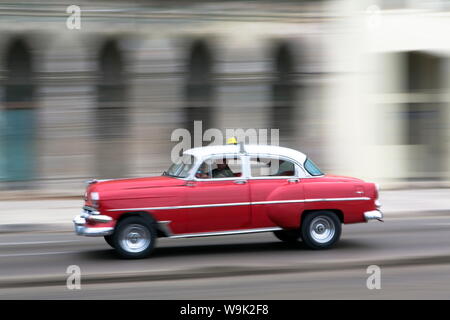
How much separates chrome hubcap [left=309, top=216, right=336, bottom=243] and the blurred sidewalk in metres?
5.27

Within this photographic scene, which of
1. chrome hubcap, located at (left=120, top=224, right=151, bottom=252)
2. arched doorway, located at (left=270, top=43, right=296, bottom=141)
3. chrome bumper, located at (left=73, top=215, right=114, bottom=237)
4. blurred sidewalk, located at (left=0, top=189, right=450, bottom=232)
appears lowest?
blurred sidewalk, located at (left=0, top=189, right=450, bottom=232)

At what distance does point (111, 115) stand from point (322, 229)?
9954 millimetres

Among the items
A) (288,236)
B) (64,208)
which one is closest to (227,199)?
(288,236)

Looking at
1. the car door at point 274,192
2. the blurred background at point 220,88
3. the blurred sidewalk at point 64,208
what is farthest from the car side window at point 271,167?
the blurred background at point 220,88

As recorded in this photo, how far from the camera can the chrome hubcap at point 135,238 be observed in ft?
32.0

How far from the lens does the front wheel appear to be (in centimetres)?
1030

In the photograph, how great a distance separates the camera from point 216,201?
9914 mm

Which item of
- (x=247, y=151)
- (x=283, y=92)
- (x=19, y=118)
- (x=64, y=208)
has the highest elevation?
(x=283, y=92)

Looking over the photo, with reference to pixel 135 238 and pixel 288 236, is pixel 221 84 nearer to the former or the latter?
pixel 288 236

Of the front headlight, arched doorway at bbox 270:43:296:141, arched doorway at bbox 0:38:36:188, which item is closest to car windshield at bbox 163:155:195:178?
the front headlight

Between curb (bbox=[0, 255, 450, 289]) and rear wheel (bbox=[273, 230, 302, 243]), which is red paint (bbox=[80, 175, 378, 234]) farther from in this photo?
curb (bbox=[0, 255, 450, 289])

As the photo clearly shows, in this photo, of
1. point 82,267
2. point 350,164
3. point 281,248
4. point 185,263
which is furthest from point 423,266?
point 350,164

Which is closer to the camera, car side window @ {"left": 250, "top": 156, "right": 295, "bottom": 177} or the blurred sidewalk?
car side window @ {"left": 250, "top": 156, "right": 295, "bottom": 177}

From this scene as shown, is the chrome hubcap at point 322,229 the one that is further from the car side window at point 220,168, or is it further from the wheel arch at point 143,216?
the wheel arch at point 143,216
